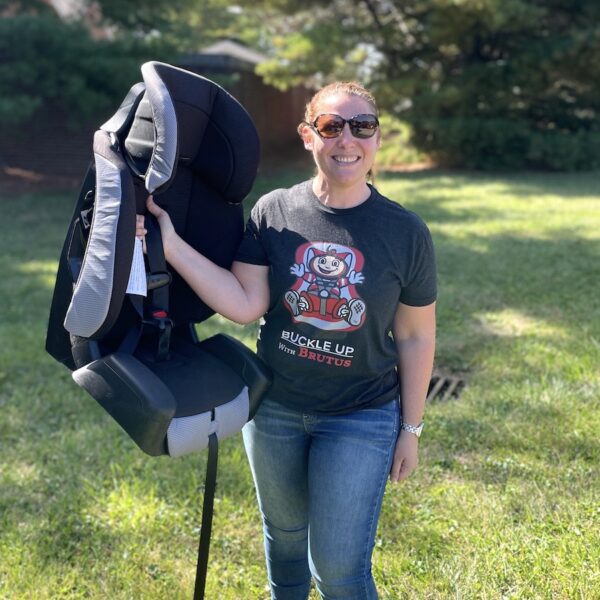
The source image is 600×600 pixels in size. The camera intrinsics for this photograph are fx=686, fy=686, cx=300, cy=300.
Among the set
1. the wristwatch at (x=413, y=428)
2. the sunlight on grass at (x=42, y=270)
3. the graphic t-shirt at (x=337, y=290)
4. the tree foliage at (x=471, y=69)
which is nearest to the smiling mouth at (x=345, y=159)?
the graphic t-shirt at (x=337, y=290)

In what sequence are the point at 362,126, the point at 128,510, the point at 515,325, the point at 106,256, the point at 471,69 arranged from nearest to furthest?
the point at 106,256, the point at 362,126, the point at 128,510, the point at 515,325, the point at 471,69

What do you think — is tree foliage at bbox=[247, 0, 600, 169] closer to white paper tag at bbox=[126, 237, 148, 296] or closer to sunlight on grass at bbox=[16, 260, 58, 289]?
sunlight on grass at bbox=[16, 260, 58, 289]

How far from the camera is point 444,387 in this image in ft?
13.2

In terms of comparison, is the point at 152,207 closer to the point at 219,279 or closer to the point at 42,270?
the point at 219,279

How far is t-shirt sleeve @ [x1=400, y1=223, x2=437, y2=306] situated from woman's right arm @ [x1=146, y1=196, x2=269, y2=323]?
0.40 m

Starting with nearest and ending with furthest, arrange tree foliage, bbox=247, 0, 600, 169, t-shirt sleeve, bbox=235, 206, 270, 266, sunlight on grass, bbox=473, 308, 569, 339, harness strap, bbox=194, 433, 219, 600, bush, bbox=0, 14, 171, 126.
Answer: harness strap, bbox=194, 433, 219, 600 → t-shirt sleeve, bbox=235, 206, 270, 266 → sunlight on grass, bbox=473, 308, 569, 339 → bush, bbox=0, 14, 171, 126 → tree foliage, bbox=247, 0, 600, 169

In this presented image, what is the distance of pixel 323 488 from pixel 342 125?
0.96 meters

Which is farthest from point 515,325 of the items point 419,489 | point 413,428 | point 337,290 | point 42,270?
point 42,270

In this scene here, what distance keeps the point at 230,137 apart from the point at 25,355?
132 inches

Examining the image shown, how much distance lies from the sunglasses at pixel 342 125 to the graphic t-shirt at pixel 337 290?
0.17 m

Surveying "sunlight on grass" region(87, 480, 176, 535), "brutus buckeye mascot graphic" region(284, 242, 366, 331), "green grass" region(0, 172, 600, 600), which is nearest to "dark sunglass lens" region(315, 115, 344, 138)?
"brutus buckeye mascot graphic" region(284, 242, 366, 331)

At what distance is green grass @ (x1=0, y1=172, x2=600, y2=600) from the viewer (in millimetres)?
2514

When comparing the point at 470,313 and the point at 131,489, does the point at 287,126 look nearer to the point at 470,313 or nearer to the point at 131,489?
the point at 470,313

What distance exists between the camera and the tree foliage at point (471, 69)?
14.4m
